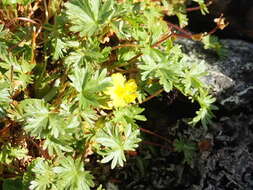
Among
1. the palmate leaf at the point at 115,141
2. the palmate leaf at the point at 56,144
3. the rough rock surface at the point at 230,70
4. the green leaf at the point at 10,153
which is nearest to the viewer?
the palmate leaf at the point at 56,144

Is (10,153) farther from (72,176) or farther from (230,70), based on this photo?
(230,70)

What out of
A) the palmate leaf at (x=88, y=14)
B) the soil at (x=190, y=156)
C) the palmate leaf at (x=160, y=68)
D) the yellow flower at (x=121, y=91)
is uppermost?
the palmate leaf at (x=88, y=14)

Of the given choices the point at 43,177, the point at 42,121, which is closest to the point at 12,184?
the point at 43,177

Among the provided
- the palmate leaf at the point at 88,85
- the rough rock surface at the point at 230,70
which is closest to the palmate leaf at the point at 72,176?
the palmate leaf at the point at 88,85

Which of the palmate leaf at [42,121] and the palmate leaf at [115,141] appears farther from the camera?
the palmate leaf at [115,141]

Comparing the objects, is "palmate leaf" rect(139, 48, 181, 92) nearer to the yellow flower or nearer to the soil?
the yellow flower

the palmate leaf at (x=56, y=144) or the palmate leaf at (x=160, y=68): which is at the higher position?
the palmate leaf at (x=160, y=68)

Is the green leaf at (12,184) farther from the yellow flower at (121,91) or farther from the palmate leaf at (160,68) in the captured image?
the palmate leaf at (160,68)
